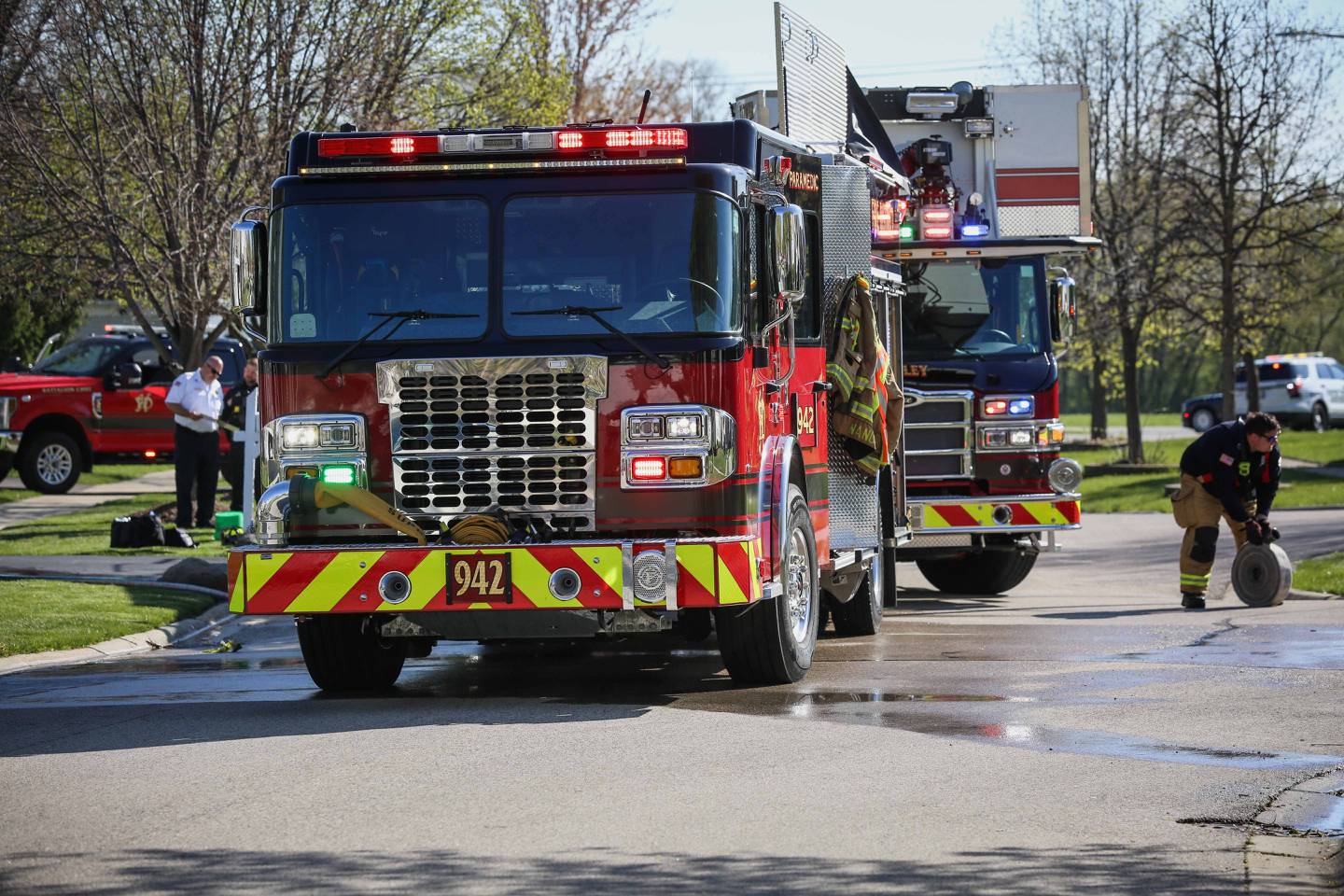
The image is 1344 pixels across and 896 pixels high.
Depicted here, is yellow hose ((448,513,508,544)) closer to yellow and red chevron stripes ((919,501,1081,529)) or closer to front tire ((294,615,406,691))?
front tire ((294,615,406,691))

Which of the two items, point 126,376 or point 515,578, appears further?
point 126,376

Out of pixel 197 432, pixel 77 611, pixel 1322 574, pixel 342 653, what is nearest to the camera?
pixel 342 653

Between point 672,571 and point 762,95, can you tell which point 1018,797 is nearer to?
point 672,571

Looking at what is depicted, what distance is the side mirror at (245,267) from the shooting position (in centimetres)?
1006

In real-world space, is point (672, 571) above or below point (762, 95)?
below

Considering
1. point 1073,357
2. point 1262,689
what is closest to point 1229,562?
point 1262,689

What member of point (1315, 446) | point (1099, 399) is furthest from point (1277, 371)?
point (1315, 446)

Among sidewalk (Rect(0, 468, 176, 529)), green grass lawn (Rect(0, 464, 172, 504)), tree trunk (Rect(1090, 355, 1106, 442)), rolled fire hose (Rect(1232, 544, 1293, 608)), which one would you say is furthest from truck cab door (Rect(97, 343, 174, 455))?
tree trunk (Rect(1090, 355, 1106, 442))

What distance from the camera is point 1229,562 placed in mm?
19734

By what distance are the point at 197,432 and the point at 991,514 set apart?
342 inches

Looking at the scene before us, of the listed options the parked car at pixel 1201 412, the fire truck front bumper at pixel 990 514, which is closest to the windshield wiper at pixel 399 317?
the fire truck front bumper at pixel 990 514

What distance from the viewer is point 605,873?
621cm

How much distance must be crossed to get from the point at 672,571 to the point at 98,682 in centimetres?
377

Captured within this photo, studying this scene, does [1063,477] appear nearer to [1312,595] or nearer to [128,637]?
[1312,595]
